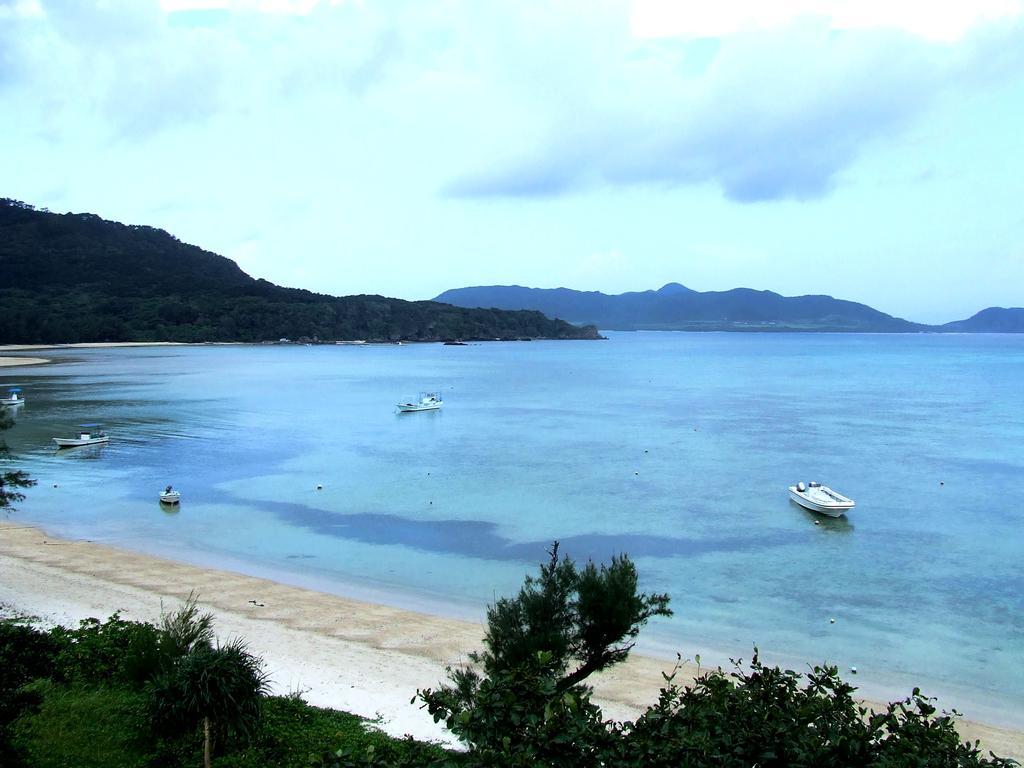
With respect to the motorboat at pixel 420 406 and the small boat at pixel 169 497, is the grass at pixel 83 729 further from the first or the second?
the motorboat at pixel 420 406

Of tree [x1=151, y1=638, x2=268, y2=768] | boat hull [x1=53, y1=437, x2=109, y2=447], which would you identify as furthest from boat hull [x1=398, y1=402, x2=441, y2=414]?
tree [x1=151, y1=638, x2=268, y2=768]

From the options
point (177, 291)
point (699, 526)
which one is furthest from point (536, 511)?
point (177, 291)

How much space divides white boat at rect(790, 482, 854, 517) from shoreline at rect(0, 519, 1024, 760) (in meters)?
16.2

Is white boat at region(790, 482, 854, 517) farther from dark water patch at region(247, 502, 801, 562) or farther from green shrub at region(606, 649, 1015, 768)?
green shrub at region(606, 649, 1015, 768)

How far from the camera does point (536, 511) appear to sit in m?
31.2

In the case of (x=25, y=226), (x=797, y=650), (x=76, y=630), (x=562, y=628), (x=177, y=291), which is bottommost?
(x=797, y=650)

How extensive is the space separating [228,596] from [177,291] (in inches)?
7500

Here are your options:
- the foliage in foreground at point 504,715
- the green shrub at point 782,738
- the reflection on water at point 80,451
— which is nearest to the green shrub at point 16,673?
the foliage in foreground at point 504,715

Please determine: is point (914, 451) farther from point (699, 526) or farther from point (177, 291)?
point (177, 291)

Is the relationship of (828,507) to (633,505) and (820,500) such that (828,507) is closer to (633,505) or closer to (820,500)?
(820,500)

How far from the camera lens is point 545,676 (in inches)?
280

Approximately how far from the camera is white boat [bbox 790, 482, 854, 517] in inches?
1195

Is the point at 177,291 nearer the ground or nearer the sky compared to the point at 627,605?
nearer the sky

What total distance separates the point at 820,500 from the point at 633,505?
7246 millimetres
